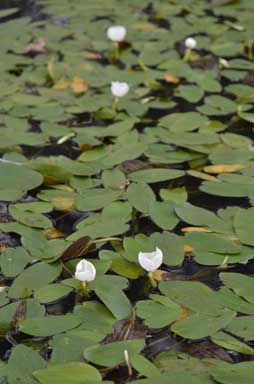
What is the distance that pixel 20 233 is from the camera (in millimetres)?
1571

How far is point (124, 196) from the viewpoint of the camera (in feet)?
5.58

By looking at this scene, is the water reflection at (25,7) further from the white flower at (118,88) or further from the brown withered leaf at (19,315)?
the brown withered leaf at (19,315)

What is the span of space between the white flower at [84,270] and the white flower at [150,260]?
0.34ft

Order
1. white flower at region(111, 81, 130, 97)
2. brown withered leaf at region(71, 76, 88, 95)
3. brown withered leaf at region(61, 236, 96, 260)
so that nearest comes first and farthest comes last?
brown withered leaf at region(61, 236, 96, 260)
white flower at region(111, 81, 130, 97)
brown withered leaf at region(71, 76, 88, 95)

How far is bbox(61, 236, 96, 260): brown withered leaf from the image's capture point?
1.48 meters

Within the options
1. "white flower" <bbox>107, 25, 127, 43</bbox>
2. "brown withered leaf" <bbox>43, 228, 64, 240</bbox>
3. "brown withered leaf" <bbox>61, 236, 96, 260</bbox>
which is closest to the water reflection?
"white flower" <bbox>107, 25, 127, 43</bbox>

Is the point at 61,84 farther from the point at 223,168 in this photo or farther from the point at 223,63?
the point at 223,168

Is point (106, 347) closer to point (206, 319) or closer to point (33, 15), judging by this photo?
point (206, 319)

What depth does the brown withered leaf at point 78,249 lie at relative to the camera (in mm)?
1479

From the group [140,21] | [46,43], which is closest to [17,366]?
[46,43]

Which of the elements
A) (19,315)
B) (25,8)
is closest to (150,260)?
(19,315)

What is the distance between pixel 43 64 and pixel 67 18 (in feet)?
1.69

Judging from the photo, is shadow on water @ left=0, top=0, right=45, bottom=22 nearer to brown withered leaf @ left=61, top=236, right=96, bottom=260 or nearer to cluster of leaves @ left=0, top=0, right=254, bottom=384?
cluster of leaves @ left=0, top=0, right=254, bottom=384

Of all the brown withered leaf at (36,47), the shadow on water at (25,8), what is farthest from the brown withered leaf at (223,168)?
the shadow on water at (25,8)
